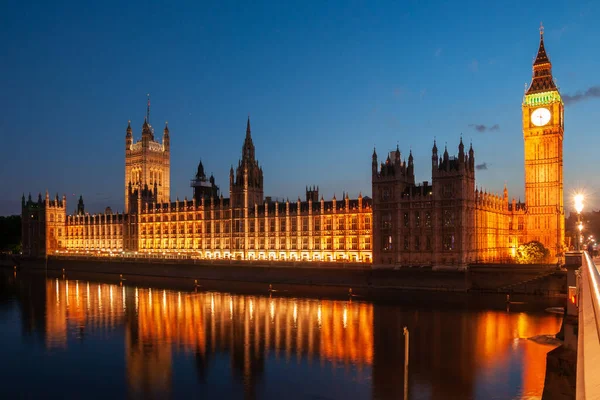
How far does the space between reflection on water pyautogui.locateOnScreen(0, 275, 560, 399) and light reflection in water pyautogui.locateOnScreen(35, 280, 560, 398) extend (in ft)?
0.39

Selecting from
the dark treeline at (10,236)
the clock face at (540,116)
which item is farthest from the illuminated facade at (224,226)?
the clock face at (540,116)

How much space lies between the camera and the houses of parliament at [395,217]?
85250 millimetres

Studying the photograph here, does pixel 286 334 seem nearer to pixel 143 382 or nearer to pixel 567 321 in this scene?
pixel 143 382

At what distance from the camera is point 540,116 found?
96.5m

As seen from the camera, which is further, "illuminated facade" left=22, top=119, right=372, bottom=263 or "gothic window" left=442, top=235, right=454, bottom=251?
"illuminated facade" left=22, top=119, right=372, bottom=263

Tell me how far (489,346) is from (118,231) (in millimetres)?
117403

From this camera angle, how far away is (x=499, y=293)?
7631 cm

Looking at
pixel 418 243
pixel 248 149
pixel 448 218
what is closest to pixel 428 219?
pixel 448 218

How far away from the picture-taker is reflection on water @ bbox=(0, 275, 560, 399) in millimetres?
37000

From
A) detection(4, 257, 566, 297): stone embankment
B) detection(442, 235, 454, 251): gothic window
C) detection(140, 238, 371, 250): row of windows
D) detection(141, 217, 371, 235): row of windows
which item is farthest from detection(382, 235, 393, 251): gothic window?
detection(442, 235, 454, 251): gothic window

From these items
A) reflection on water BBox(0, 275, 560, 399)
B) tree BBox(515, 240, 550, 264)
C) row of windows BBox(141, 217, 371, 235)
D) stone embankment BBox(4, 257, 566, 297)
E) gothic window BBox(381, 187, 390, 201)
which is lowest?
reflection on water BBox(0, 275, 560, 399)

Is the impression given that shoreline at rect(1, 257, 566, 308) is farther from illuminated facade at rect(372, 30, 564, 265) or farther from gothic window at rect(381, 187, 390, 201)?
gothic window at rect(381, 187, 390, 201)

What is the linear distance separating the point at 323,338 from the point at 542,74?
71976 millimetres

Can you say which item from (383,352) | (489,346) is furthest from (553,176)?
(383,352)
